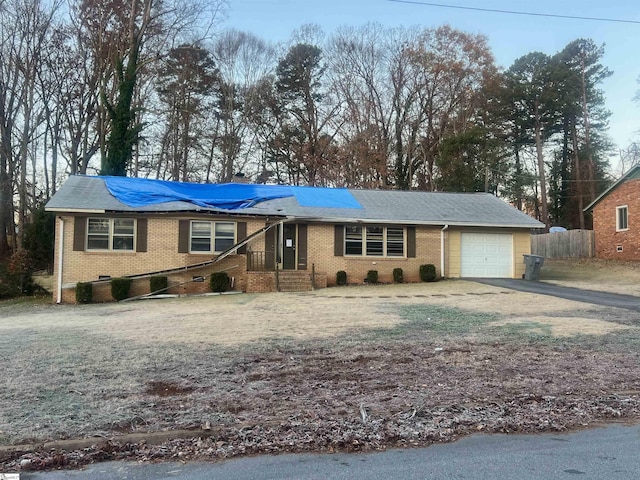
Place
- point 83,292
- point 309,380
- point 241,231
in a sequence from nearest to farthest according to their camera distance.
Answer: point 309,380
point 83,292
point 241,231

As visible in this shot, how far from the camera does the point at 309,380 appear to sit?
5.73 metres

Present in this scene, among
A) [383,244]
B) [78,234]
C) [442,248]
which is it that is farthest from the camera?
[442,248]

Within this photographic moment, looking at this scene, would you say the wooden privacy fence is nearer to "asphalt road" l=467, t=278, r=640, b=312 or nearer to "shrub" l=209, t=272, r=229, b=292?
"asphalt road" l=467, t=278, r=640, b=312

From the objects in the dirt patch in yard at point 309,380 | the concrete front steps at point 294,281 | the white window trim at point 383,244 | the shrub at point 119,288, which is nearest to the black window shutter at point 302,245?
the concrete front steps at point 294,281

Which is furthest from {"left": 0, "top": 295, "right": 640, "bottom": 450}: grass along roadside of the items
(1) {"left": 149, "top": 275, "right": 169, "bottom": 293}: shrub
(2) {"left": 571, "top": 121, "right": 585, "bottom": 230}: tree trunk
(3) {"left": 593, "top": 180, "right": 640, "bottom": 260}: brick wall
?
(2) {"left": 571, "top": 121, "right": 585, "bottom": 230}: tree trunk

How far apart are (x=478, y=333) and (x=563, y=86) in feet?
114

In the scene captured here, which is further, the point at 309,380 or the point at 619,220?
the point at 619,220

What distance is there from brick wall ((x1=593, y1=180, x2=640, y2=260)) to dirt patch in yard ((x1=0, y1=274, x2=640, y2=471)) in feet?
55.9

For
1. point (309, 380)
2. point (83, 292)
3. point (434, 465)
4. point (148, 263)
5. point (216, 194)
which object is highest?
point (216, 194)

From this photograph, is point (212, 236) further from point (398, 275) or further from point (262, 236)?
point (398, 275)

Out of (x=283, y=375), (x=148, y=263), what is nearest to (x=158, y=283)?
(x=148, y=263)

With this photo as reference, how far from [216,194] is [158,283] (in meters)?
4.64

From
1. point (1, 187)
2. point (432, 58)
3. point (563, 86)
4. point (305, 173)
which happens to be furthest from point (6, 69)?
point (563, 86)

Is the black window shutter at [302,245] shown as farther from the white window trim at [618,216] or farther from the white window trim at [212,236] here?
the white window trim at [618,216]
